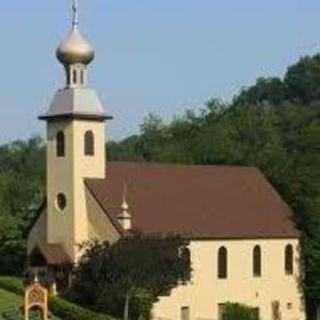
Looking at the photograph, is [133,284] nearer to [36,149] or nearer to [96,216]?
[96,216]

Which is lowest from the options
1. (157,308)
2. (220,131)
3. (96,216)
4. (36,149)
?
(157,308)

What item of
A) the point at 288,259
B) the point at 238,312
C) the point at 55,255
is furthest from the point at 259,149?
the point at 55,255

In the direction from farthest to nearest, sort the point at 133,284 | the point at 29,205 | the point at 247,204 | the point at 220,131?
the point at 29,205 → the point at 220,131 → the point at 247,204 → the point at 133,284

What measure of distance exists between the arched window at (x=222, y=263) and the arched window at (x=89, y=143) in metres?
8.41

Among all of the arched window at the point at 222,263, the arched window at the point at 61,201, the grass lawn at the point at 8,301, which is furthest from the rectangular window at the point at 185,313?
the grass lawn at the point at 8,301

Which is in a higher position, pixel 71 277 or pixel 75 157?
pixel 75 157

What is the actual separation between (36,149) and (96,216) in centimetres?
8492

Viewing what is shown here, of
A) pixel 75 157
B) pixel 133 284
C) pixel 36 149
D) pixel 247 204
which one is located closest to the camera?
pixel 133 284

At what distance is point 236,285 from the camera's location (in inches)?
2724

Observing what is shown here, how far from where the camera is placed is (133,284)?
62.9m

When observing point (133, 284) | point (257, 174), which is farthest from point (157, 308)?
point (257, 174)

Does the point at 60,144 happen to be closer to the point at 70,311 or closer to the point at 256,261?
the point at 70,311

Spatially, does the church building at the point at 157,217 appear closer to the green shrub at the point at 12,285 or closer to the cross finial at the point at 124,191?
the cross finial at the point at 124,191

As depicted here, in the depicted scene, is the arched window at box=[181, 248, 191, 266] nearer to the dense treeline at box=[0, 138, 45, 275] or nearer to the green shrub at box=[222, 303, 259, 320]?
the green shrub at box=[222, 303, 259, 320]
